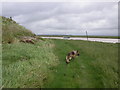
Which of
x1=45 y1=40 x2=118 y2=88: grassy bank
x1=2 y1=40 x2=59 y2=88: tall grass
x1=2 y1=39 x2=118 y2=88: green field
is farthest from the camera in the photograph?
x1=45 y1=40 x2=118 y2=88: grassy bank

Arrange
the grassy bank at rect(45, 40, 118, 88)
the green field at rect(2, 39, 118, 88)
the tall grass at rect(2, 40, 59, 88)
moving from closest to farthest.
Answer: the tall grass at rect(2, 40, 59, 88) → the green field at rect(2, 39, 118, 88) → the grassy bank at rect(45, 40, 118, 88)

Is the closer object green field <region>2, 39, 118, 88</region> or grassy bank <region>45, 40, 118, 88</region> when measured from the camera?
green field <region>2, 39, 118, 88</region>

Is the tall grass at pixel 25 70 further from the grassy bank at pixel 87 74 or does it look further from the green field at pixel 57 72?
the grassy bank at pixel 87 74

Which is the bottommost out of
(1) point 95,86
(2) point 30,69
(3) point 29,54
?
(1) point 95,86

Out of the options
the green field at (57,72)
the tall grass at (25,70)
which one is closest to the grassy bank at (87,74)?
the green field at (57,72)

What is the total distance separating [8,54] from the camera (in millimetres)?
15797

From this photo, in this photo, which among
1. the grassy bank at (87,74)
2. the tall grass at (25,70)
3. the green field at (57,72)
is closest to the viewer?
the tall grass at (25,70)

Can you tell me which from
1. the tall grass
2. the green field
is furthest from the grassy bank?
the tall grass

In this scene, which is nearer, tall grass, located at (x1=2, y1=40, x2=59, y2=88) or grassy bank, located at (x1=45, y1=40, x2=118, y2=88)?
tall grass, located at (x1=2, y1=40, x2=59, y2=88)

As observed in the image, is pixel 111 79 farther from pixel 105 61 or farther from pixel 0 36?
pixel 0 36

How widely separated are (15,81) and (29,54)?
245 inches

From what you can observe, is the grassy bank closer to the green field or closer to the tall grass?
the green field

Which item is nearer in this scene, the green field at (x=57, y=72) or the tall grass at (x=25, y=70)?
the tall grass at (x=25, y=70)

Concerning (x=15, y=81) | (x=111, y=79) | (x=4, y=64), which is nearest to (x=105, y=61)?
(x=111, y=79)
